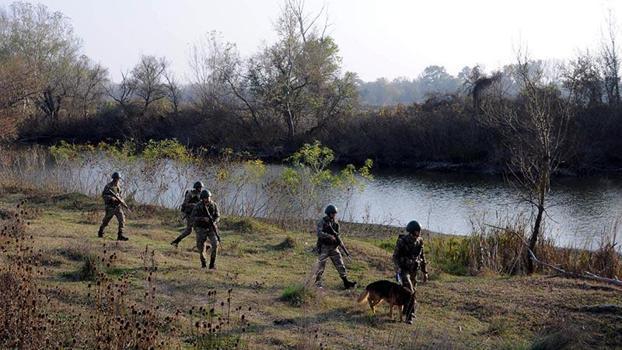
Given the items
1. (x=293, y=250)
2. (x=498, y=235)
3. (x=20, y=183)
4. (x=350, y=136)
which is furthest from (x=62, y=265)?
(x=350, y=136)

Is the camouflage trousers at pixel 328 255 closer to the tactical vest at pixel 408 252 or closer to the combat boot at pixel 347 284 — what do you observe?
the combat boot at pixel 347 284

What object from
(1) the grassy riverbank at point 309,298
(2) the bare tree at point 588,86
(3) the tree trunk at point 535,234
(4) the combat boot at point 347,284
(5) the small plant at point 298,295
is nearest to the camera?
(1) the grassy riverbank at point 309,298

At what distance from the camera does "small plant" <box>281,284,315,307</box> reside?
10875 millimetres

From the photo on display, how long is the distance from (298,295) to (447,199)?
23.1 meters

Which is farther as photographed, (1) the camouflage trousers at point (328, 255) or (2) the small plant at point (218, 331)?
(1) the camouflage trousers at point (328, 255)

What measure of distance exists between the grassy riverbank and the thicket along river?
5189mm

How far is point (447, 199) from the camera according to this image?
32.8 m

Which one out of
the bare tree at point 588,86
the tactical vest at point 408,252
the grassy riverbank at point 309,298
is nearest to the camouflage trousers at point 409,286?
the tactical vest at point 408,252

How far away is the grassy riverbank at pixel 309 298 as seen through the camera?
897cm

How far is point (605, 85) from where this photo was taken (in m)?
48.9

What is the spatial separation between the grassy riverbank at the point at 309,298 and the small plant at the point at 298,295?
0.03m

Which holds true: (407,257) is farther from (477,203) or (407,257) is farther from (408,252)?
(477,203)

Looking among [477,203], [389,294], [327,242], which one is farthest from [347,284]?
[477,203]

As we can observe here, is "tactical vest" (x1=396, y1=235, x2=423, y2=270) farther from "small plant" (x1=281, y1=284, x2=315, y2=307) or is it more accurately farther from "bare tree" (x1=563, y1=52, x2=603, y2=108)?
"bare tree" (x1=563, y1=52, x2=603, y2=108)
